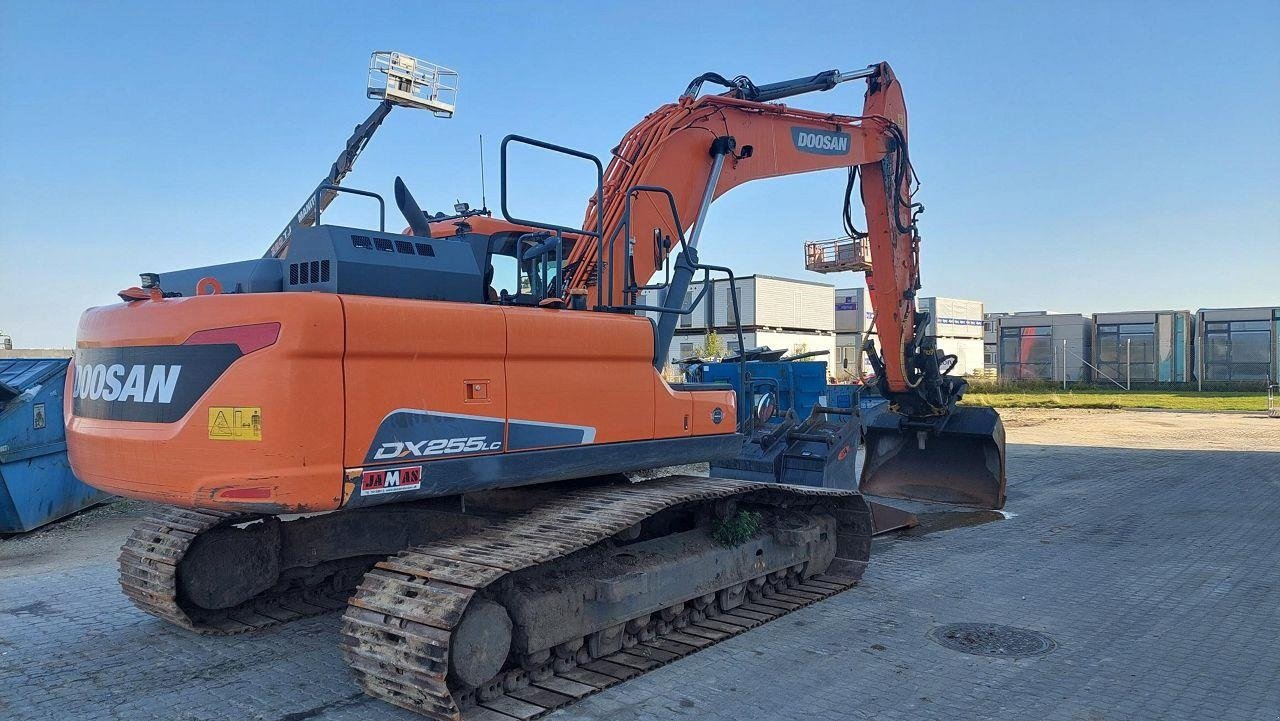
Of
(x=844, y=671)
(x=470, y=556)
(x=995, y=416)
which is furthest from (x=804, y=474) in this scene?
(x=470, y=556)

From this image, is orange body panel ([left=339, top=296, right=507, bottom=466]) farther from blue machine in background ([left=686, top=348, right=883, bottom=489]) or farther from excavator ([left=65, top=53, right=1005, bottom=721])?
blue machine in background ([left=686, top=348, right=883, bottom=489])

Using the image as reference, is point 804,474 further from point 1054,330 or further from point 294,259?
point 1054,330

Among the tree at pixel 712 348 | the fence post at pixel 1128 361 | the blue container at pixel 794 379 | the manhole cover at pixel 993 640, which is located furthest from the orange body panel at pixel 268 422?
the fence post at pixel 1128 361

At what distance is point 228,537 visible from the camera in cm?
554

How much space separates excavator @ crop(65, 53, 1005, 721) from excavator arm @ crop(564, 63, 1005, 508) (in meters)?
0.05

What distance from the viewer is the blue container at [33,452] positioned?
28.7 feet

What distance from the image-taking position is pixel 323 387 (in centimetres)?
385

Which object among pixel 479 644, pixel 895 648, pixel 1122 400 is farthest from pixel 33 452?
pixel 1122 400

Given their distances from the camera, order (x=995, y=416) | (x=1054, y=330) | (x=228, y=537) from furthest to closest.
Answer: (x=1054, y=330), (x=995, y=416), (x=228, y=537)

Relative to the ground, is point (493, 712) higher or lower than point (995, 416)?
lower

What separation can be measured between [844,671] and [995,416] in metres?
6.49

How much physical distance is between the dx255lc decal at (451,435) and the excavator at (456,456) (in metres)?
0.01

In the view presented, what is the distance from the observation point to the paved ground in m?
4.46

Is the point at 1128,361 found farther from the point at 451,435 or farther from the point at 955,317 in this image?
the point at 451,435
